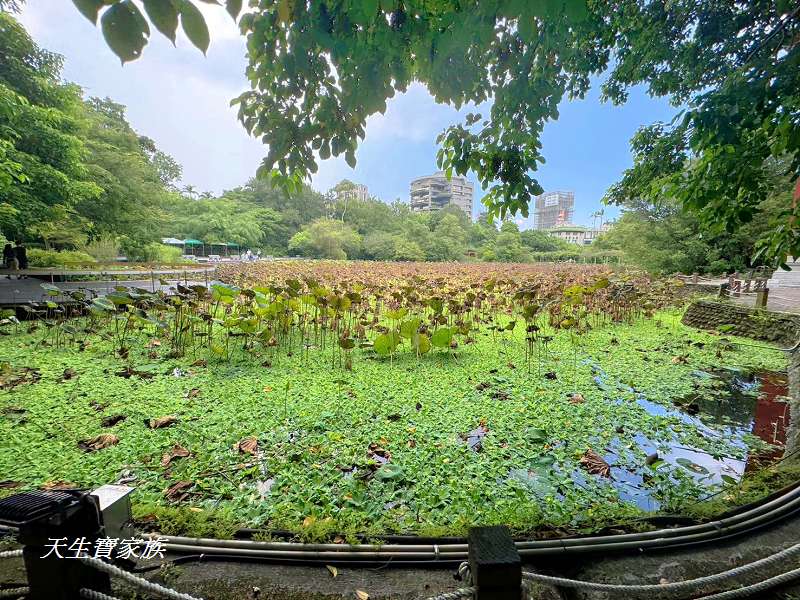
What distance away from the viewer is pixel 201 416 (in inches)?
96.8

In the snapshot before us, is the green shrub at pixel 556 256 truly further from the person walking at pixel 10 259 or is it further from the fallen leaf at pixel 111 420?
the fallen leaf at pixel 111 420

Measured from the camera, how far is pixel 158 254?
683 inches

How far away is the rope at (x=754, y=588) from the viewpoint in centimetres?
97

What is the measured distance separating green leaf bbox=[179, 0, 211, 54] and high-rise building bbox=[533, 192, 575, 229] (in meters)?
71.3

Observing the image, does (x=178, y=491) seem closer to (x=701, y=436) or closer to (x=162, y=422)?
(x=162, y=422)

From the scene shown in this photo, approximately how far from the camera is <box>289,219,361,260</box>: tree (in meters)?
28.0

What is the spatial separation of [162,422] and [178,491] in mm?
818

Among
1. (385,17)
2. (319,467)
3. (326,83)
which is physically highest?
(385,17)

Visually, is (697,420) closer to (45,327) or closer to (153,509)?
(153,509)

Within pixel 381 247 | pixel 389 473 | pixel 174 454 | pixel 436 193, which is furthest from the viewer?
pixel 436 193

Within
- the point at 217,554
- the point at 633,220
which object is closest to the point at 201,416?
the point at 217,554

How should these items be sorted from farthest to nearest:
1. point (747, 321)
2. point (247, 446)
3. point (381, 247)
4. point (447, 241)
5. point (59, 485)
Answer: point (447, 241) < point (381, 247) < point (747, 321) < point (247, 446) < point (59, 485)

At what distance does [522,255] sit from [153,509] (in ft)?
106

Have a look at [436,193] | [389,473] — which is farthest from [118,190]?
[436,193]
